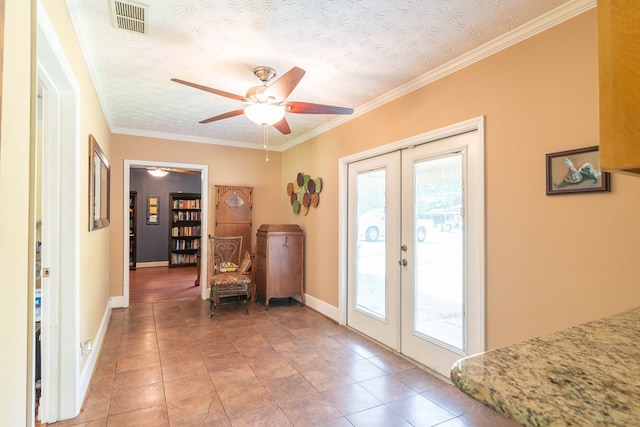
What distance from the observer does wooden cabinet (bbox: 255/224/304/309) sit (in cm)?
479

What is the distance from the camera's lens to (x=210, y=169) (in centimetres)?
535

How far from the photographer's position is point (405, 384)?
104 inches

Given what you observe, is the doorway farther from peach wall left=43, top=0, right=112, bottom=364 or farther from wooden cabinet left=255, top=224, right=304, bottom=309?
wooden cabinet left=255, top=224, right=304, bottom=309

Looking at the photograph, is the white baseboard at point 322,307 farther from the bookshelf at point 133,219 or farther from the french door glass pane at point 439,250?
the bookshelf at point 133,219

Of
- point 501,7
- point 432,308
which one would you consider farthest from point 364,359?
point 501,7

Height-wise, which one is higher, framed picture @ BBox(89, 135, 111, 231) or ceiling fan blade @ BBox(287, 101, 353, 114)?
ceiling fan blade @ BBox(287, 101, 353, 114)

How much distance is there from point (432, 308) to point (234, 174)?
152 inches

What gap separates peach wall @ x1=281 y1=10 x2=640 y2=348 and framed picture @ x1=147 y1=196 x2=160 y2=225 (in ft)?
25.7

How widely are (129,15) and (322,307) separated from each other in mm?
3742

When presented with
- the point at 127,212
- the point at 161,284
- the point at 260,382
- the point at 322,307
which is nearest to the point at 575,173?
the point at 260,382

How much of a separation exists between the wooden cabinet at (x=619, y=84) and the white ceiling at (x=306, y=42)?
1615mm

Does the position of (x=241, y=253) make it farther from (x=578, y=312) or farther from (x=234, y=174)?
(x=578, y=312)

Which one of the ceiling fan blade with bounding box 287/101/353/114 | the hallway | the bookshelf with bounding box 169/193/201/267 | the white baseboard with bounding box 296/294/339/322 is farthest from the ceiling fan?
the bookshelf with bounding box 169/193/201/267

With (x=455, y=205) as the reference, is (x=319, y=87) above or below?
above
